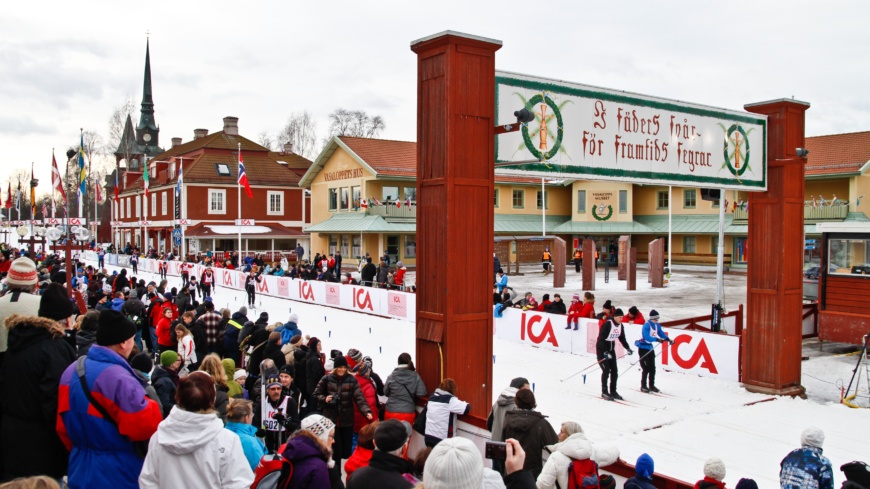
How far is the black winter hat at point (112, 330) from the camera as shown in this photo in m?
3.72

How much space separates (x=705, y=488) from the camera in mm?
4453

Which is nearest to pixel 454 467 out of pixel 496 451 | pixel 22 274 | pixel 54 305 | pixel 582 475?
pixel 496 451

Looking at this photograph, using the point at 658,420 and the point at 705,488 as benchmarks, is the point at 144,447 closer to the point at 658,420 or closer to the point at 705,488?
the point at 705,488

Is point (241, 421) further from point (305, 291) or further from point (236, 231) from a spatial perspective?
point (236, 231)

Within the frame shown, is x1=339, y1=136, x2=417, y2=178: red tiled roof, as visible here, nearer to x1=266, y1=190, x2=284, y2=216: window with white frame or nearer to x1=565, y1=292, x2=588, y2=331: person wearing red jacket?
x1=266, y1=190, x2=284, y2=216: window with white frame

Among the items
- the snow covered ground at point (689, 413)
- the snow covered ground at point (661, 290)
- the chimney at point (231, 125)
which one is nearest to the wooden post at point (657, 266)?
the snow covered ground at point (661, 290)

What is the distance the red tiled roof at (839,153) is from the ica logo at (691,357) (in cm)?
2654

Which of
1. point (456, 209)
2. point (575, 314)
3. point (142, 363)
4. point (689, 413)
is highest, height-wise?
point (456, 209)

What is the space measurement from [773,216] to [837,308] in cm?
636

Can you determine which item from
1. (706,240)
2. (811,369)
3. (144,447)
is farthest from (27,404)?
(706,240)

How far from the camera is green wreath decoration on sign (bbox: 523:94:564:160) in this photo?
24.5 ft

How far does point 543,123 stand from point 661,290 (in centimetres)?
2323

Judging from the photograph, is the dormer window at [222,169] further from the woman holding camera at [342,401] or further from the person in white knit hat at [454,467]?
the person in white knit hat at [454,467]

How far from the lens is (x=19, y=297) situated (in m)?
4.70
